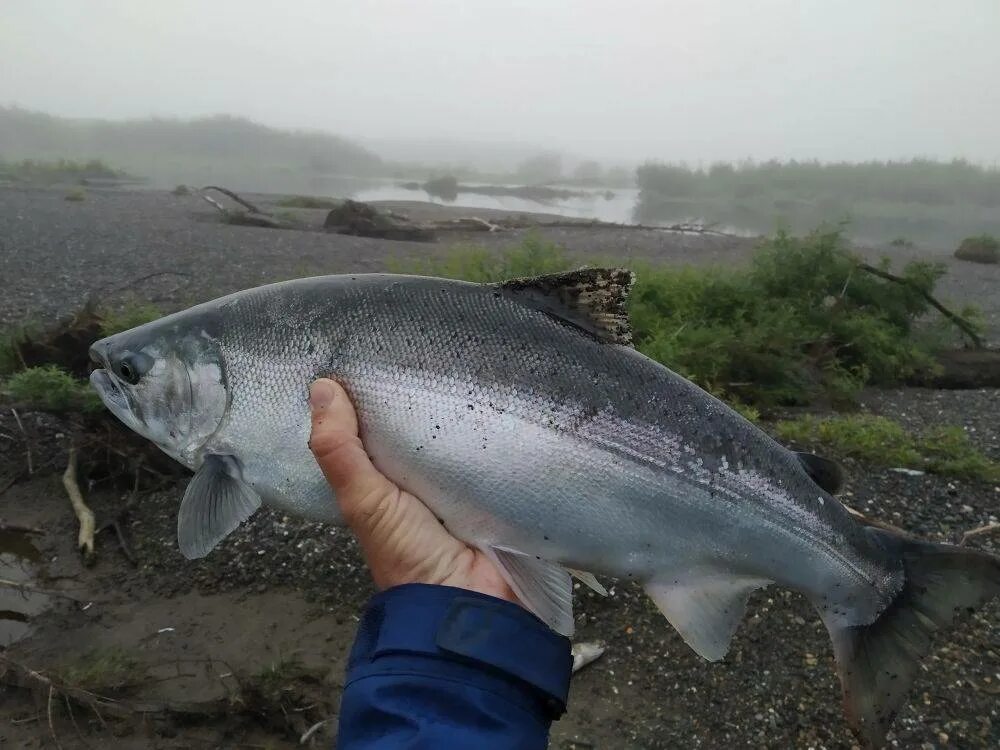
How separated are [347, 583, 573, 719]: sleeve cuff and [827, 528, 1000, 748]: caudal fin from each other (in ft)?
4.06

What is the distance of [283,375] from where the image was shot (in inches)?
101

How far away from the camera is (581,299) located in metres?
2.61

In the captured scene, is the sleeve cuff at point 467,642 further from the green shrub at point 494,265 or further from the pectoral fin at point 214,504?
the green shrub at point 494,265

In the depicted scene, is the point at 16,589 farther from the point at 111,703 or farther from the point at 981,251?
the point at 981,251

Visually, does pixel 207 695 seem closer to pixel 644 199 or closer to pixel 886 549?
pixel 886 549

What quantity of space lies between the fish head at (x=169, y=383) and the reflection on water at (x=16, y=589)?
2.29 m

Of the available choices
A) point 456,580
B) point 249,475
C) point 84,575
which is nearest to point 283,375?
point 249,475

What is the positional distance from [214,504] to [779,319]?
730 cm

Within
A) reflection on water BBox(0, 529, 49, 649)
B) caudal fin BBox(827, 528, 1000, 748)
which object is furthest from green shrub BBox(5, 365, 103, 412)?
caudal fin BBox(827, 528, 1000, 748)

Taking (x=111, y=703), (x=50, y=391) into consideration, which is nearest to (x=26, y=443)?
(x=50, y=391)

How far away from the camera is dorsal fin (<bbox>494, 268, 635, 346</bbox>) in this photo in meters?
2.58

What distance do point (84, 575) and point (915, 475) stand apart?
610cm

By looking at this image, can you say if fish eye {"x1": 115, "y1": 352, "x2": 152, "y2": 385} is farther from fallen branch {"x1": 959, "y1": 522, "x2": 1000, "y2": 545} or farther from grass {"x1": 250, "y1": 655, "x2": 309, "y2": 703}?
fallen branch {"x1": 959, "y1": 522, "x2": 1000, "y2": 545}

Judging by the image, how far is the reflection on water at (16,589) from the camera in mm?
4223
